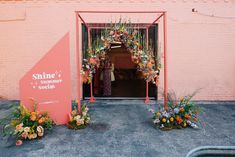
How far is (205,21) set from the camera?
556 cm

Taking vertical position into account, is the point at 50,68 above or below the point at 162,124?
above

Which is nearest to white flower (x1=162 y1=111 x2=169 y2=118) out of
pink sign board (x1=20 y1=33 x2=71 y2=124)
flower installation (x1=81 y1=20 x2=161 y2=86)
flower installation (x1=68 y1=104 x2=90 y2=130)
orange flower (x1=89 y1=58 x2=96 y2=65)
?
flower installation (x1=81 y1=20 x2=161 y2=86)

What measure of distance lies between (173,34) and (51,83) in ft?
11.9

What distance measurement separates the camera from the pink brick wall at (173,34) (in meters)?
5.57

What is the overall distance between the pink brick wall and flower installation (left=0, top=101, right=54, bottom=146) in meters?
2.49

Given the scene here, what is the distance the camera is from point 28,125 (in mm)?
3305

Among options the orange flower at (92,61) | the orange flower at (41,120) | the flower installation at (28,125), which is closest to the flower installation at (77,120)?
the flower installation at (28,125)

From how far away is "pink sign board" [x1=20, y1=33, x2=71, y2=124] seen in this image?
3.55m

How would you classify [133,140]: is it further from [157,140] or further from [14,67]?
[14,67]

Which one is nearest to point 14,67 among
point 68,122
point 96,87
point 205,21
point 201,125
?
point 96,87

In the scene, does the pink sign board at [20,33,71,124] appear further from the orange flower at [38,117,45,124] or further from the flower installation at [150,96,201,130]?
the flower installation at [150,96,201,130]

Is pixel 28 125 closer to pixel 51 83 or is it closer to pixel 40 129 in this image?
pixel 40 129

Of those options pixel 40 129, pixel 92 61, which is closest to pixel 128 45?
pixel 92 61

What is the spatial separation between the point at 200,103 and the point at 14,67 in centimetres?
534
